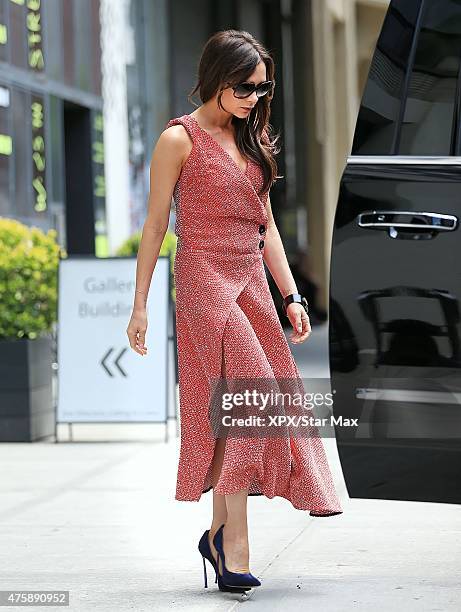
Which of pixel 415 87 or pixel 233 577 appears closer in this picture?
pixel 415 87

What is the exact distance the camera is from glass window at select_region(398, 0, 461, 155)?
369 cm

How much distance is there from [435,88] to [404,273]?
20.9 inches

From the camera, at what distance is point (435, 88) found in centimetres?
371

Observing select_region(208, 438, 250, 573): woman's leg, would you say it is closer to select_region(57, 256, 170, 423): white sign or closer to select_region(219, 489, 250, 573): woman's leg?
select_region(219, 489, 250, 573): woman's leg

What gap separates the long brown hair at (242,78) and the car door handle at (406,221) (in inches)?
19.6

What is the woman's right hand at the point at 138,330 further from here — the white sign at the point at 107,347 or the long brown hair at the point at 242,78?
the white sign at the point at 107,347

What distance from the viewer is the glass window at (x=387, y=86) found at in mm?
3738

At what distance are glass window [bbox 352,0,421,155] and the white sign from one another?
456 centimetres

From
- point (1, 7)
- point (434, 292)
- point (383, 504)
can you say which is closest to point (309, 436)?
point (434, 292)

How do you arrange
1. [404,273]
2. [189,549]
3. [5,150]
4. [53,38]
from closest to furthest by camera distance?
[404,273] < [189,549] < [5,150] < [53,38]

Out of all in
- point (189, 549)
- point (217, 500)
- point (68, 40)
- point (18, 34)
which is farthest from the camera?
point (68, 40)

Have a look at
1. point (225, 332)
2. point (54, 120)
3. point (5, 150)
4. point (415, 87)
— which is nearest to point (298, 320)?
point (225, 332)

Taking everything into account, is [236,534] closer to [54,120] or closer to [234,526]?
[234,526]

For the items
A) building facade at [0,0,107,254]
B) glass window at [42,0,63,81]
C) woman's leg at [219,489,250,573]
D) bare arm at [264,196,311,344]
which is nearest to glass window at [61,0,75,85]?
building facade at [0,0,107,254]
